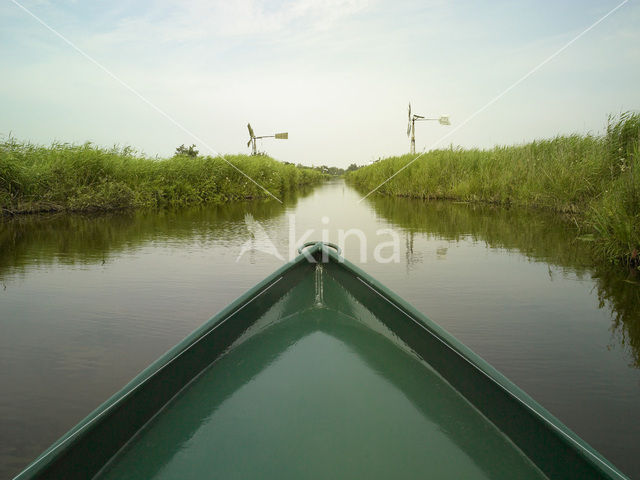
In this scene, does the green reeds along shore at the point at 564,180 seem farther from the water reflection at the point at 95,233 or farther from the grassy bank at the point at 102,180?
the grassy bank at the point at 102,180

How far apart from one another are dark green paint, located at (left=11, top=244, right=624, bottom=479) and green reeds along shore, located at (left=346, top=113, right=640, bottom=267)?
4879 millimetres

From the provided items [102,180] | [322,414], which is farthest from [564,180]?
[102,180]

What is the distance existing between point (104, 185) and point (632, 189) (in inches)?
553

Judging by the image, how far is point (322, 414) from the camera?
1.67m

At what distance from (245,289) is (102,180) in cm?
1150

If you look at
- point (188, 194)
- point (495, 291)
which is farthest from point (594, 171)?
point (188, 194)

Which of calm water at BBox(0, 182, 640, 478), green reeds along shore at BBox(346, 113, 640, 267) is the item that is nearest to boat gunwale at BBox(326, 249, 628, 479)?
calm water at BBox(0, 182, 640, 478)

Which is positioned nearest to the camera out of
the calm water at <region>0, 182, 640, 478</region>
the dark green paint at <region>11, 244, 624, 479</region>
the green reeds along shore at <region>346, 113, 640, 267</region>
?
the dark green paint at <region>11, 244, 624, 479</region>

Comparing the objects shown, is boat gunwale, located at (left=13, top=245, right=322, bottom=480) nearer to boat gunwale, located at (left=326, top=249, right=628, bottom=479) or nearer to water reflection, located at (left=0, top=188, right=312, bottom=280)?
boat gunwale, located at (left=326, top=249, right=628, bottom=479)

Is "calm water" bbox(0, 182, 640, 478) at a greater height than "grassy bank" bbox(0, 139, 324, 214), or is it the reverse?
"grassy bank" bbox(0, 139, 324, 214)

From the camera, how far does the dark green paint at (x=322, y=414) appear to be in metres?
1.44

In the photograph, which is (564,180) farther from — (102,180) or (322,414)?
(102,180)

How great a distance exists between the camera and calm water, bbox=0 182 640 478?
289 cm

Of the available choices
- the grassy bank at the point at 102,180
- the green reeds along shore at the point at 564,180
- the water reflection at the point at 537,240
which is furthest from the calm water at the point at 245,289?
the grassy bank at the point at 102,180
